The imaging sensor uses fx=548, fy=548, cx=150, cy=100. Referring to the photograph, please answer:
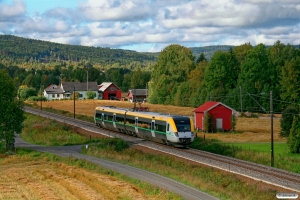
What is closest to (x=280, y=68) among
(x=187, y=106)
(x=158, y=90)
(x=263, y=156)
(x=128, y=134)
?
(x=187, y=106)

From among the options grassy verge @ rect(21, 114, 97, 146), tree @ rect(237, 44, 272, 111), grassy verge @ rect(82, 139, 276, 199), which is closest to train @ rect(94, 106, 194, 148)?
grassy verge @ rect(82, 139, 276, 199)

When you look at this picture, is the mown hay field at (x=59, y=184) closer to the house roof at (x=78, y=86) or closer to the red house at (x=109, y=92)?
the house roof at (x=78, y=86)

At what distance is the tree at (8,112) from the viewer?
159ft

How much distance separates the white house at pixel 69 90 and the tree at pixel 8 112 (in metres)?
100

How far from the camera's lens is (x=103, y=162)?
39375mm

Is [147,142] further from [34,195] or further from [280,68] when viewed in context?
[280,68]

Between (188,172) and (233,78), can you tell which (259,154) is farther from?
(233,78)

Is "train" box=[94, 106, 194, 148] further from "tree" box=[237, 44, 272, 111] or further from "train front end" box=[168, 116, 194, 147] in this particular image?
"tree" box=[237, 44, 272, 111]

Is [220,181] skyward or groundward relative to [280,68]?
groundward

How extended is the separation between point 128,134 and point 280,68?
183 ft

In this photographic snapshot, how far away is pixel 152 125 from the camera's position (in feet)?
167

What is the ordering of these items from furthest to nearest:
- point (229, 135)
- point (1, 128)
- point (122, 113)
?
point (229, 135) → point (122, 113) → point (1, 128)

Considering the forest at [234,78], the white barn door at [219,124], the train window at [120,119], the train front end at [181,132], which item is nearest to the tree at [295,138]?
the train front end at [181,132]

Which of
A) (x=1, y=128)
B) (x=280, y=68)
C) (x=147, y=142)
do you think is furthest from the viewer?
(x=280, y=68)
